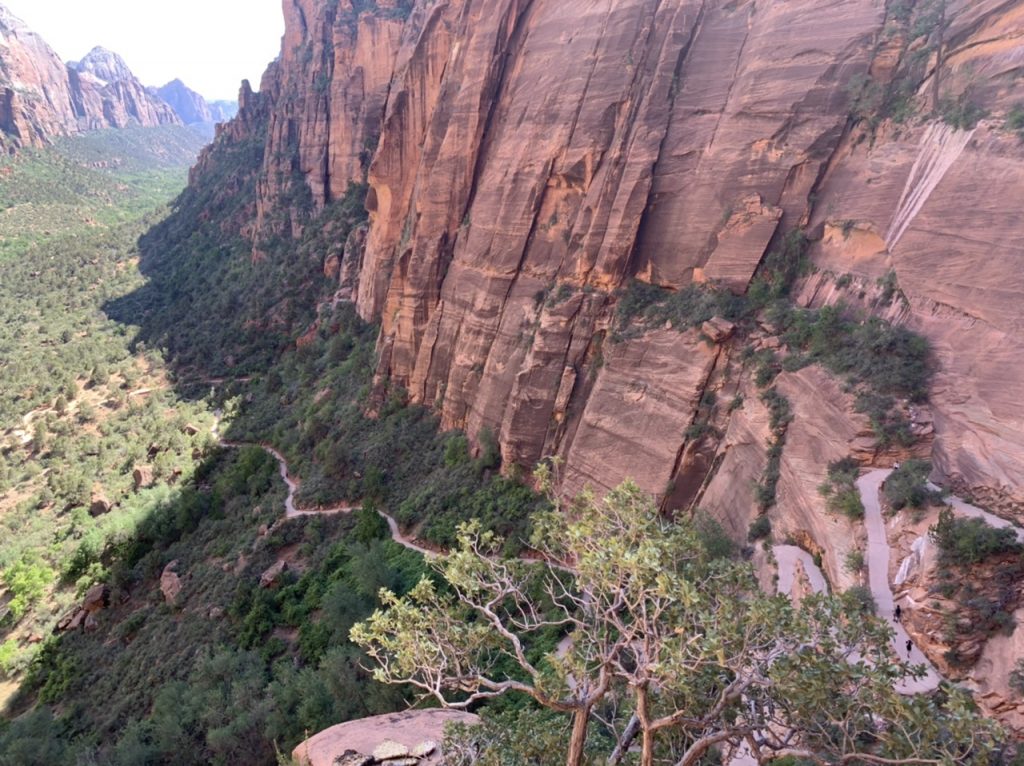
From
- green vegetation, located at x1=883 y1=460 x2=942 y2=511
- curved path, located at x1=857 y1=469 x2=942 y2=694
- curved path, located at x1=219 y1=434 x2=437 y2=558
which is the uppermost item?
green vegetation, located at x1=883 y1=460 x2=942 y2=511

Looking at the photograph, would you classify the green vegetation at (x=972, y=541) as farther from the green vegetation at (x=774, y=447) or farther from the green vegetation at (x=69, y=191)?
the green vegetation at (x=69, y=191)

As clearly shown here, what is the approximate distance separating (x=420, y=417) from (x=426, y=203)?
49.9 ft

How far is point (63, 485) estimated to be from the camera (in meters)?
47.1

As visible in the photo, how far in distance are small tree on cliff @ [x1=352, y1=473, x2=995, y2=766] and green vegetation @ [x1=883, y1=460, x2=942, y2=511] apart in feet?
25.7

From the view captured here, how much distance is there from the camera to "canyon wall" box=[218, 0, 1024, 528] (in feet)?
59.4

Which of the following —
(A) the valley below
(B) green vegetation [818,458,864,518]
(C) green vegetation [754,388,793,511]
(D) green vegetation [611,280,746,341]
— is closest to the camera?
(A) the valley below

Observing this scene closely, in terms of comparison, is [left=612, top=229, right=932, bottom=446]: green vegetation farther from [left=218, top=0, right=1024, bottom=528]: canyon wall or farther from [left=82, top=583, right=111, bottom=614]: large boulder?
[left=82, top=583, right=111, bottom=614]: large boulder

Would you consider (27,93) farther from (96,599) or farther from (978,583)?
(978,583)

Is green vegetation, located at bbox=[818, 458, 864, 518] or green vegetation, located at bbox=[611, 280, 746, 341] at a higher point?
green vegetation, located at bbox=[611, 280, 746, 341]

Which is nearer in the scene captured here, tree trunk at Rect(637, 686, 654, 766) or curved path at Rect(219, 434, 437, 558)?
tree trunk at Rect(637, 686, 654, 766)

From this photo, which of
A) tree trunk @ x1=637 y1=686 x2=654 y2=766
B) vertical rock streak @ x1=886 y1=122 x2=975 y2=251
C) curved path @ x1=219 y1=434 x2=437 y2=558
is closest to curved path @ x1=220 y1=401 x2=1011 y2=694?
tree trunk @ x1=637 y1=686 x2=654 y2=766

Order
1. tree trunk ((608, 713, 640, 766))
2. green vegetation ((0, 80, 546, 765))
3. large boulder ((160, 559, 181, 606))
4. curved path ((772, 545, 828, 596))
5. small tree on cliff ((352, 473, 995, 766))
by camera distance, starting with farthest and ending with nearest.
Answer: large boulder ((160, 559, 181, 606)) < green vegetation ((0, 80, 546, 765)) < curved path ((772, 545, 828, 596)) < tree trunk ((608, 713, 640, 766)) < small tree on cliff ((352, 473, 995, 766))

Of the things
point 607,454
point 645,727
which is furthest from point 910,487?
point 607,454

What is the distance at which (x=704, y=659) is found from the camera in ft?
25.0
